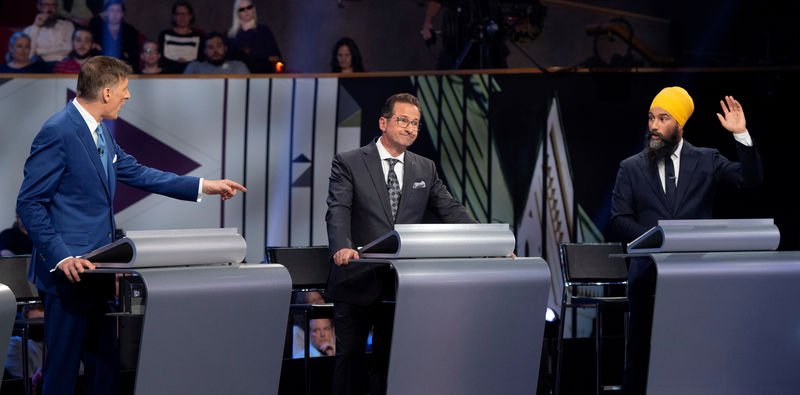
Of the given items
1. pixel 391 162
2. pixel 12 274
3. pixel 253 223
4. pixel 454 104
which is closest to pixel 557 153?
pixel 454 104

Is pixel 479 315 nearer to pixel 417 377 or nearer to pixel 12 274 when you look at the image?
pixel 417 377

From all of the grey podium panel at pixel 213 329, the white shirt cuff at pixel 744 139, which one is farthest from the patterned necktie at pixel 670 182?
the grey podium panel at pixel 213 329

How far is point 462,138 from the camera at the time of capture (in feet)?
20.3

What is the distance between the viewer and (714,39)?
20.9 ft

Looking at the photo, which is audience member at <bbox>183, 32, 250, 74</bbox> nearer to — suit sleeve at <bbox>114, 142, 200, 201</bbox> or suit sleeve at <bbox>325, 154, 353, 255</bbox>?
suit sleeve at <bbox>325, 154, 353, 255</bbox>

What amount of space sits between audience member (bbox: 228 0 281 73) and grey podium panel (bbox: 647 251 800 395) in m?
3.60

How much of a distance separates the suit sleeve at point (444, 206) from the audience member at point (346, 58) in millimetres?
2494

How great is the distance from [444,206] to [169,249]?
1435 mm

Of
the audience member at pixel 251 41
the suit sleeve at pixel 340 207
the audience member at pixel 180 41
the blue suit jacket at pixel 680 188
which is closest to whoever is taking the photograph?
the suit sleeve at pixel 340 207

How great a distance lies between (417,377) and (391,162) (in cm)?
104

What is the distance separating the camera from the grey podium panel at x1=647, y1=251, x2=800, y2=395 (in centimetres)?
328

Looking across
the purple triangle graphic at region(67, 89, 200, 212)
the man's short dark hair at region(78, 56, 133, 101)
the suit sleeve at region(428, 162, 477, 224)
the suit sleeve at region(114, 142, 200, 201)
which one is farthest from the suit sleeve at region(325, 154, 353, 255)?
the purple triangle graphic at region(67, 89, 200, 212)

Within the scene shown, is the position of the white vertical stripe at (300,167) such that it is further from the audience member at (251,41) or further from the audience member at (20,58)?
the audience member at (20,58)

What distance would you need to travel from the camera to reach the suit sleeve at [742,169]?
3.84m
